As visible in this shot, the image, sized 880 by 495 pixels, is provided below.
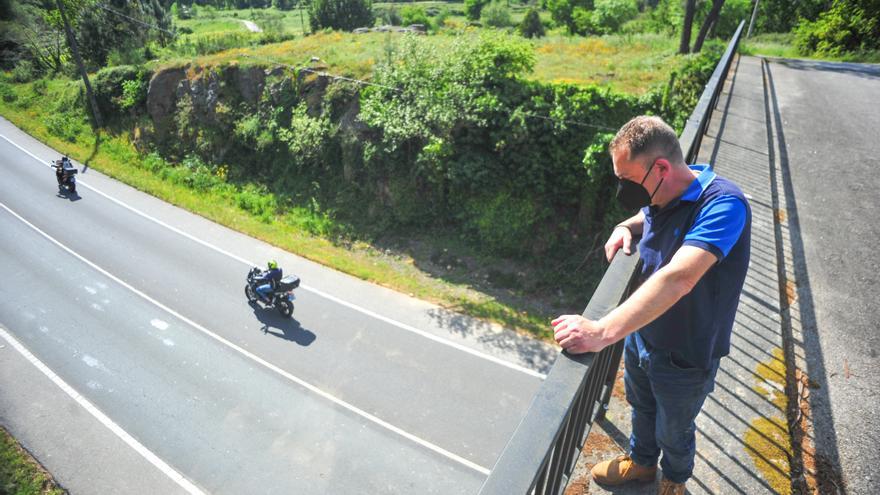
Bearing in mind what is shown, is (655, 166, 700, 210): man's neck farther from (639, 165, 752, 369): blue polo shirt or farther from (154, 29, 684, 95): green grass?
(154, 29, 684, 95): green grass

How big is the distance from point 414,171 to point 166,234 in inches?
381

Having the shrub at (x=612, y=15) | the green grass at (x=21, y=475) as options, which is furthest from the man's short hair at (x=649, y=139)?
the shrub at (x=612, y=15)

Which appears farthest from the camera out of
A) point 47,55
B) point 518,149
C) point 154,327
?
point 47,55

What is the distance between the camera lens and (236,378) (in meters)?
11.2

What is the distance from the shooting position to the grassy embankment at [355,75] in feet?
50.4

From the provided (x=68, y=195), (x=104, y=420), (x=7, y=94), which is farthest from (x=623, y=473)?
(x=7, y=94)

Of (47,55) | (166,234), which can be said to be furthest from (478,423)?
(47,55)

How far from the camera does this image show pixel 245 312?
13625mm

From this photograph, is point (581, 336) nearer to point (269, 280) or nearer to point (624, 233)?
point (624, 233)

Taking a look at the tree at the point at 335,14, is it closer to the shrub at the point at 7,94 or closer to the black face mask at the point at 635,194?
the shrub at the point at 7,94

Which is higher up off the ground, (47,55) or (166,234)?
(47,55)

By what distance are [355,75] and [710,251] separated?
21.1m

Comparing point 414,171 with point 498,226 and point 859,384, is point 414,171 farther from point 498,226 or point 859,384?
point 859,384

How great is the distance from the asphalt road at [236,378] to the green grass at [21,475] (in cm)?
23
